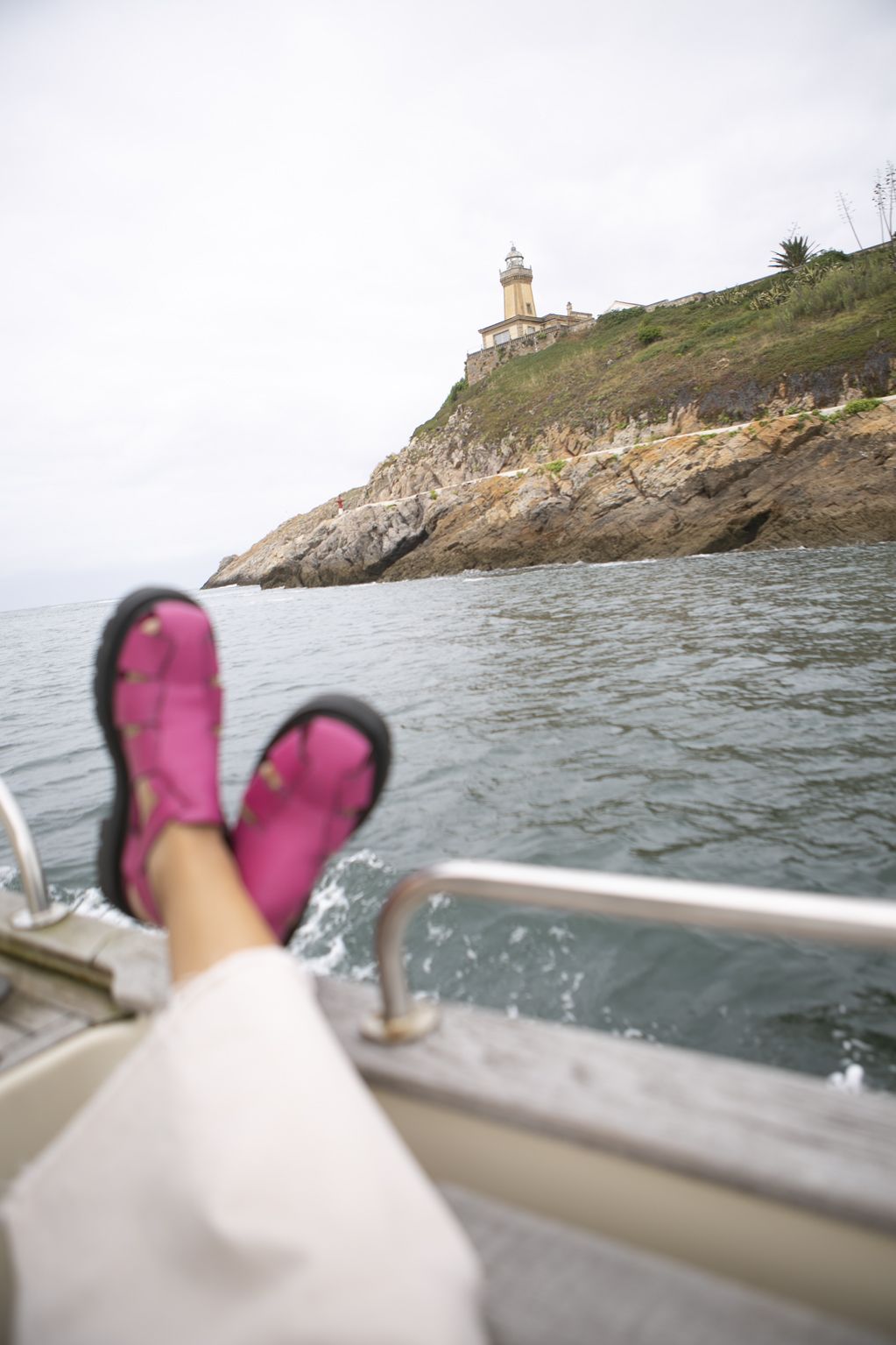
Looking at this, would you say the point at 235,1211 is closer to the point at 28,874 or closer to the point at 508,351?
the point at 28,874

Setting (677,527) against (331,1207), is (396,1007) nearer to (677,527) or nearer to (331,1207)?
(331,1207)

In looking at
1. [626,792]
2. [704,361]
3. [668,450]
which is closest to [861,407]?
[668,450]

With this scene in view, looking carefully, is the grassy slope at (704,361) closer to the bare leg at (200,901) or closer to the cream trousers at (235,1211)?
the bare leg at (200,901)

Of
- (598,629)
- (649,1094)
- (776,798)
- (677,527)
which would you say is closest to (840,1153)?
(649,1094)

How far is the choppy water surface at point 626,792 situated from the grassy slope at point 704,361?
46.6 feet

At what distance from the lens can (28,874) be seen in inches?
53.2

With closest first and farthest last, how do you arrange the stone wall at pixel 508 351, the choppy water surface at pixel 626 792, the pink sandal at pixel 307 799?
the pink sandal at pixel 307 799 → the choppy water surface at pixel 626 792 → the stone wall at pixel 508 351

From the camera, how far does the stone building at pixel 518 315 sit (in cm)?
4281

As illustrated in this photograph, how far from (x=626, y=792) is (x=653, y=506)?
51.3ft

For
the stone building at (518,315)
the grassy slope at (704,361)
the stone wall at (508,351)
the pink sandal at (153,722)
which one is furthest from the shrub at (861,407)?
the stone building at (518,315)

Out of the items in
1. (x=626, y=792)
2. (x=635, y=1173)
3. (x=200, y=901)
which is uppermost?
(x=200, y=901)

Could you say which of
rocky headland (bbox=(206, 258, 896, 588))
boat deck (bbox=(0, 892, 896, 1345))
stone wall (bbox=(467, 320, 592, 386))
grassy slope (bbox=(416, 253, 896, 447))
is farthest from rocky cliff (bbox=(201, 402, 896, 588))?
boat deck (bbox=(0, 892, 896, 1345))

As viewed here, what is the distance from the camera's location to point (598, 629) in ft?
26.4

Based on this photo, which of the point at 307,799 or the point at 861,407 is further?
the point at 861,407
